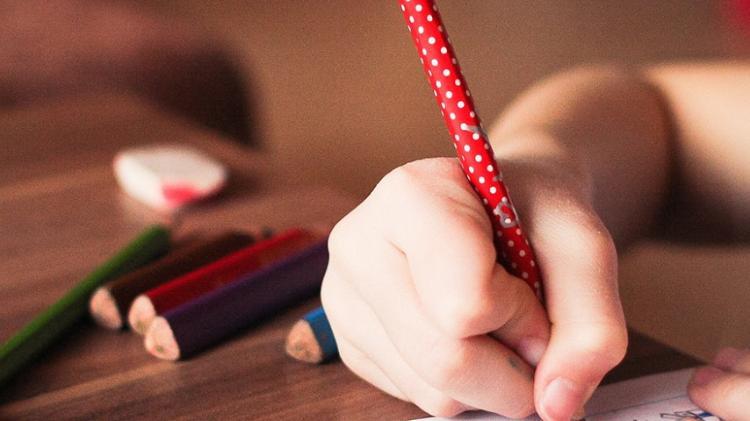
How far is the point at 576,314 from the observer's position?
1.05ft

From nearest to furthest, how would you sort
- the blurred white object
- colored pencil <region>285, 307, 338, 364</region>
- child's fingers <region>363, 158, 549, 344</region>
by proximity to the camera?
child's fingers <region>363, 158, 549, 344</region> → colored pencil <region>285, 307, 338, 364</region> → the blurred white object

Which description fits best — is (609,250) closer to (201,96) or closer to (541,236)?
(541,236)

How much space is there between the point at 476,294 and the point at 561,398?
0.18 ft

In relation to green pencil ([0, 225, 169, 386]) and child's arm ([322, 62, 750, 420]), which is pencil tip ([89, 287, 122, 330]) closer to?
green pencil ([0, 225, 169, 386])

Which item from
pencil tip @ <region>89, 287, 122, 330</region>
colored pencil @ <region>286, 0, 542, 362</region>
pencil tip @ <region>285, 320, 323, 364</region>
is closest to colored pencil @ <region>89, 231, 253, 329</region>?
pencil tip @ <region>89, 287, 122, 330</region>

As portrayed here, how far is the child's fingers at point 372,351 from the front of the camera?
13.9 inches

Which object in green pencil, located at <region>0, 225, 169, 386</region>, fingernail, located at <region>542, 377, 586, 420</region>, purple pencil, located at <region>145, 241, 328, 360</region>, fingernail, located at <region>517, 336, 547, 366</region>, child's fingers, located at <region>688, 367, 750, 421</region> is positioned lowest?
child's fingers, located at <region>688, 367, 750, 421</region>

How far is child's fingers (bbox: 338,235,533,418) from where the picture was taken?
315 millimetres

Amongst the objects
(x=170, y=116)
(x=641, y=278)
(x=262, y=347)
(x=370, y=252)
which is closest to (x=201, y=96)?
(x=170, y=116)

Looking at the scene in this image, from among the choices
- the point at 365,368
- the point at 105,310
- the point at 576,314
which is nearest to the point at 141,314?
the point at 105,310

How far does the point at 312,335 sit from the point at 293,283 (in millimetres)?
69

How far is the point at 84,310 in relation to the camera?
478 millimetres

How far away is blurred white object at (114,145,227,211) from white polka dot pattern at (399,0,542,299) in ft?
1.18

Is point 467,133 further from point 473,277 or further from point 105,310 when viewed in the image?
point 105,310
